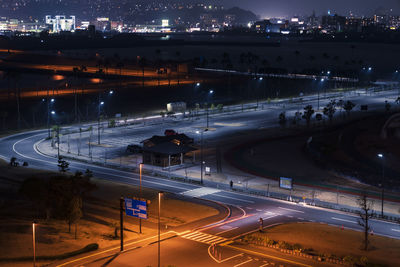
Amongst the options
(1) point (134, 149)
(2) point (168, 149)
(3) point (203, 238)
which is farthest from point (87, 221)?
(1) point (134, 149)

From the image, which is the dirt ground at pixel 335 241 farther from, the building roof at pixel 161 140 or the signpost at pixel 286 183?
the building roof at pixel 161 140

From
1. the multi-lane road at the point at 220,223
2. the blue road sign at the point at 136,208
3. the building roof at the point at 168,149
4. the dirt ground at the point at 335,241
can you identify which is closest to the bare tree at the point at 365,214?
the multi-lane road at the point at 220,223

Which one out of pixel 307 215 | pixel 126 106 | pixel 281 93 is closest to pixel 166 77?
pixel 281 93

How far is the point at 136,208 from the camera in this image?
3619 centimetres

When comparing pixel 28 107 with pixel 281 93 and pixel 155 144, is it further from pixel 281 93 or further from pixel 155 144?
pixel 281 93

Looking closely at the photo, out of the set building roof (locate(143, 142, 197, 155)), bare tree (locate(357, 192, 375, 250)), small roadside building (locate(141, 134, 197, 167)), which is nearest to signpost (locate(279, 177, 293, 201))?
bare tree (locate(357, 192, 375, 250))

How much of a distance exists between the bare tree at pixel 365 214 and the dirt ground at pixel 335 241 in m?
0.82

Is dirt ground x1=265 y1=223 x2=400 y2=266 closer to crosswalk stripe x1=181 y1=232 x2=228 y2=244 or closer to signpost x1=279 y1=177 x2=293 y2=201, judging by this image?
crosswalk stripe x1=181 y1=232 x2=228 y2=244

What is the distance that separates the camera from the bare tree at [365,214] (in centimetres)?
3681

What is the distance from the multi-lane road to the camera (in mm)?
34125

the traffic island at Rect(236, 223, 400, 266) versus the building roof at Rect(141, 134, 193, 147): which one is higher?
the building roof at Rect(141, 134, 193, 147)

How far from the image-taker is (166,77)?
165125 mm

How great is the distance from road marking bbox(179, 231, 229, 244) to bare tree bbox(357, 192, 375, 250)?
9.30 meters

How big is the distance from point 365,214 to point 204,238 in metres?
12.8
